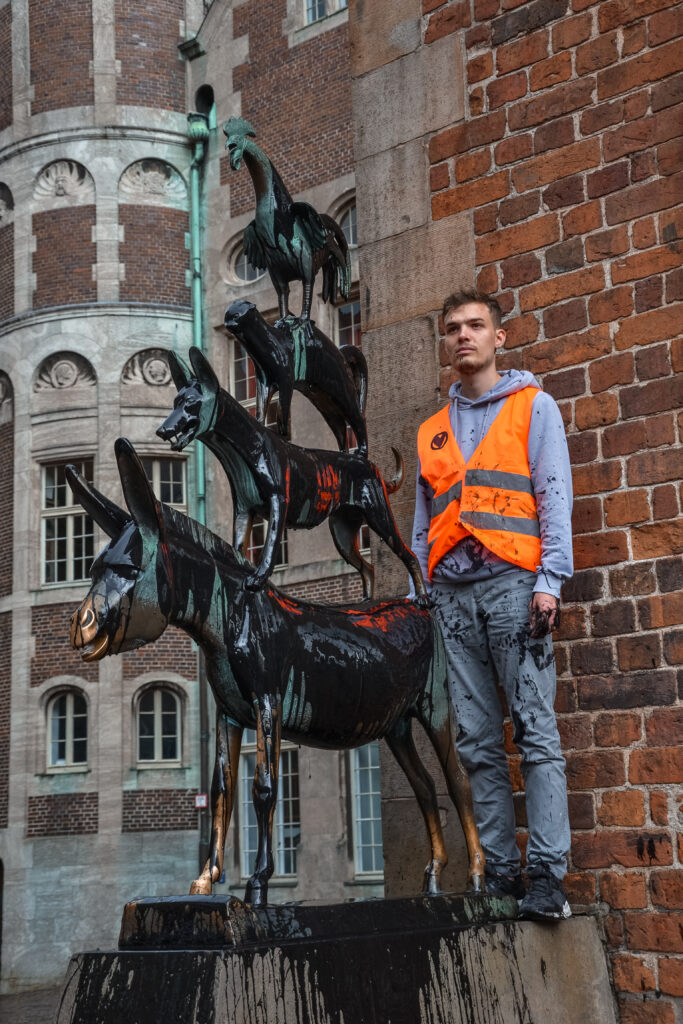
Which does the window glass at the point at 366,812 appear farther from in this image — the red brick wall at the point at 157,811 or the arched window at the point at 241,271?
the arched window at the point at 241,271

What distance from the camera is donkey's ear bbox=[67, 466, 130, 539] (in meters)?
3.79

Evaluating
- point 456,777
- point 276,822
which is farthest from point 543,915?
point 276,822

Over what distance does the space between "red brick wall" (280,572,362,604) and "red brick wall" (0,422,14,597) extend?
5.24m

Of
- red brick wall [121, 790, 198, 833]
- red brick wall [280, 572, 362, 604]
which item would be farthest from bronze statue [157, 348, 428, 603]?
red brick wall [121, 790, 198, 833]

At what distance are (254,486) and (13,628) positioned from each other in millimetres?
17945

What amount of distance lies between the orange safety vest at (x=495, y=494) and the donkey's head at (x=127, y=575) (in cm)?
146

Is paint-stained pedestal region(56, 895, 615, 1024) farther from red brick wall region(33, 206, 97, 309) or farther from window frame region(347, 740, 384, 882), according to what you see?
red brick wall region(33, 206, 97, 309)

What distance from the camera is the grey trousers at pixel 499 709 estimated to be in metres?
4.72

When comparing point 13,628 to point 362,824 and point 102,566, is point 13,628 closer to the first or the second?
point 362,824

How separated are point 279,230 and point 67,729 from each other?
1712cm

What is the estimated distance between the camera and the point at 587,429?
5.85 m

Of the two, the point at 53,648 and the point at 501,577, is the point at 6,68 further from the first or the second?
the point at 501,577

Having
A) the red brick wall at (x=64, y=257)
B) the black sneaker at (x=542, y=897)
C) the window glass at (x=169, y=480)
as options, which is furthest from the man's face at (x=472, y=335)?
the red brick wall at (x=64, y=257)

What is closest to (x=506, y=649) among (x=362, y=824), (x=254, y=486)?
(x=254, y=486)
